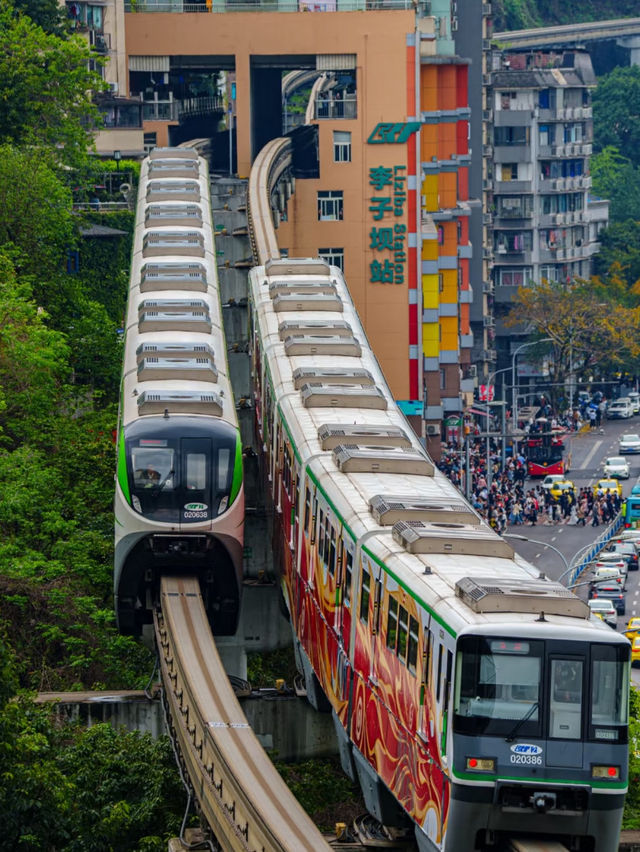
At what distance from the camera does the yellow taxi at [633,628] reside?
73375 mm

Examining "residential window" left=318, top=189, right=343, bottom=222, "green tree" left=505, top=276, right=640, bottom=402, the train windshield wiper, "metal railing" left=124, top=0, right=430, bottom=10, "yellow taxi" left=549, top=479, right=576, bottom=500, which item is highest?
"metal railing" left=124, top=0, right=430, bottom=10

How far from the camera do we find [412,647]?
95.2ft

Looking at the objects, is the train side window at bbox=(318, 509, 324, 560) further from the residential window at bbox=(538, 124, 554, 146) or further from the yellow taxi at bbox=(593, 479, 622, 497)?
the residential window at bbox=(538, 124, 554, 146)

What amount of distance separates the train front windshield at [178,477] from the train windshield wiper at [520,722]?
1415 cm

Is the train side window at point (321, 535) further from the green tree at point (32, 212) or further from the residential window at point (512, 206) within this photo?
the residential window at point (512, 206)

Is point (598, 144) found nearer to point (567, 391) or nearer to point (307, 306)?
point (567, 391)

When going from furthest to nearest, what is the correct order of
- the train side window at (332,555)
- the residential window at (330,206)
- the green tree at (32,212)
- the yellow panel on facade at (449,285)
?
the yellow panel on facade at (449,285) < the residential window at (330,206) < the green tree at (32,212) < the train side window at (332,555)

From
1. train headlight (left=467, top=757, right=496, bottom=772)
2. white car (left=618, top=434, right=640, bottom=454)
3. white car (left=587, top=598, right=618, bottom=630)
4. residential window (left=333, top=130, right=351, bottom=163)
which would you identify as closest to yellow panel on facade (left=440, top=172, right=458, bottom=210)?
residential window (left=333, top=130, right=351, bottom=163)

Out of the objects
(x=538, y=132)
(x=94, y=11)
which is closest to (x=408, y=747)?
(x=94, y=11)

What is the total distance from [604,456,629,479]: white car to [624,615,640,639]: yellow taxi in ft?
97.8

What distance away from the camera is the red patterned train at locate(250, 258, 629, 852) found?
2666 centimetres

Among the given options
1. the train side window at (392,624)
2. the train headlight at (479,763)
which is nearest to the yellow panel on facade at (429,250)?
the train side window at (392,624)

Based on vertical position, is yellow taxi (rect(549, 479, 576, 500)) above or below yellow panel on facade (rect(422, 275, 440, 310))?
below

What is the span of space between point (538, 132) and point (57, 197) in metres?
79.9
